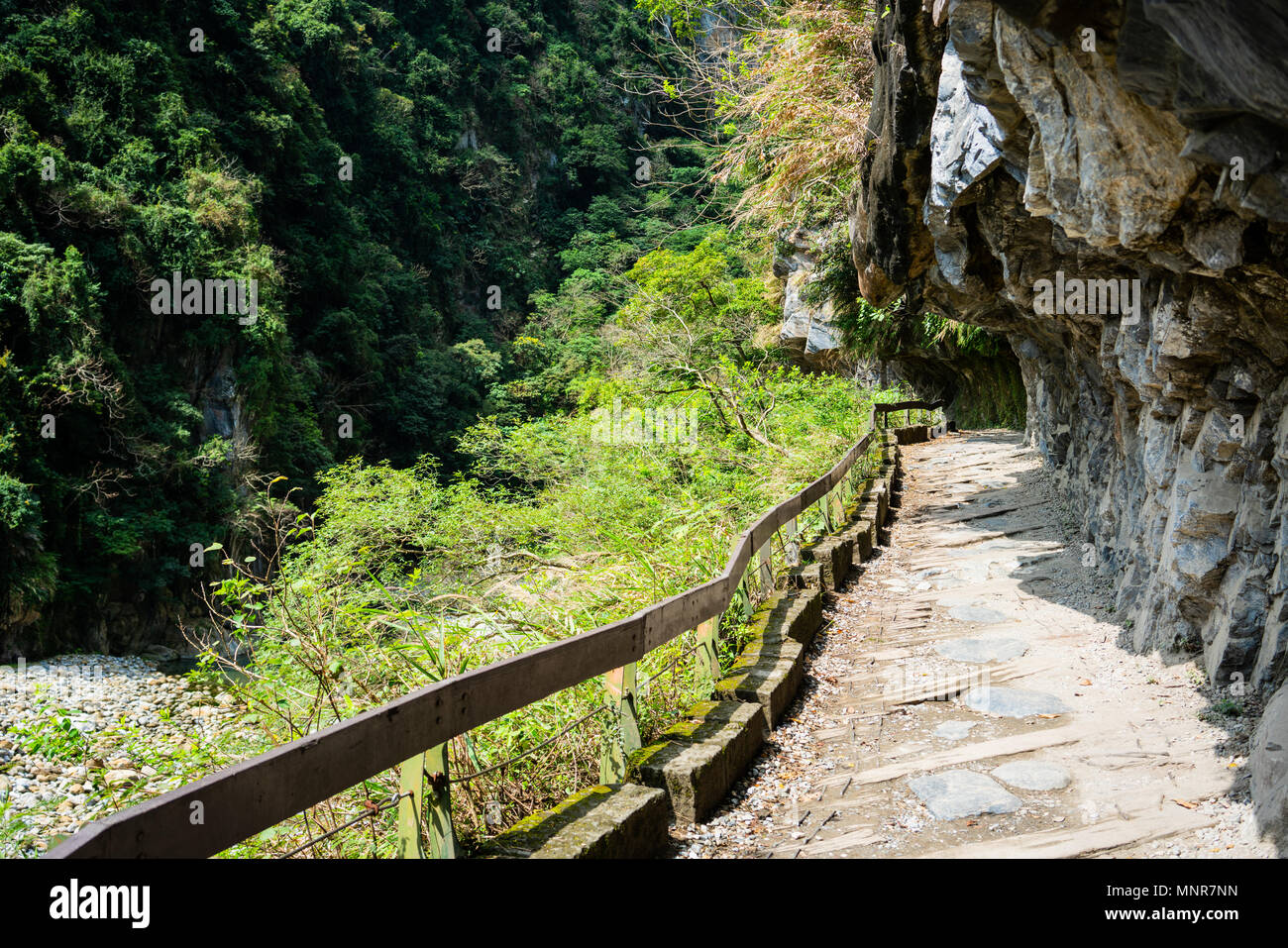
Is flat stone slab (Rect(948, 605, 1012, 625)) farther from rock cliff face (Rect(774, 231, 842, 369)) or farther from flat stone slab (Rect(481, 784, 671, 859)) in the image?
rock cliff face (Rect(774, 231, 842, 369))

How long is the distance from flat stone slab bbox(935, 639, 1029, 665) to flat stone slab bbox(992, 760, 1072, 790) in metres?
1.81

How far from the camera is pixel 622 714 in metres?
3.81

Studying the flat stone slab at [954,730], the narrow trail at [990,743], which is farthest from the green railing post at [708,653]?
the flat stone slab at [954,730]

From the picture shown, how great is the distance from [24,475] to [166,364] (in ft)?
23.1

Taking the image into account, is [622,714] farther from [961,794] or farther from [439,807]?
[961,794]

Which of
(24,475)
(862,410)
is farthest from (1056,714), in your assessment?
(24,475)

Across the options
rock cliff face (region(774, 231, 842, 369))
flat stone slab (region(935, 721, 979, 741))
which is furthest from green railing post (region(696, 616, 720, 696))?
rock cliff face (region(774, 231, 842, 369))

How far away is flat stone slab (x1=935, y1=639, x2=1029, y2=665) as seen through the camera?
620 cm

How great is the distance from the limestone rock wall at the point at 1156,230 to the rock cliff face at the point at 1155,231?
1 centimetres

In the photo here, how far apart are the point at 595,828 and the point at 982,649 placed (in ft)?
14.4

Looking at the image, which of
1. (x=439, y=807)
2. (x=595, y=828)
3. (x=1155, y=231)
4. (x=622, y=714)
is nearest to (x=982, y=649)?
(x=1155, y=231)

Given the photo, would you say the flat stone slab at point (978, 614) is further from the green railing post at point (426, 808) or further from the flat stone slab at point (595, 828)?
the green railing post at point (426, 808)

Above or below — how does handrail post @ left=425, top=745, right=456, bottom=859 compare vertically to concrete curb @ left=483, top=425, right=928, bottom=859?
above
